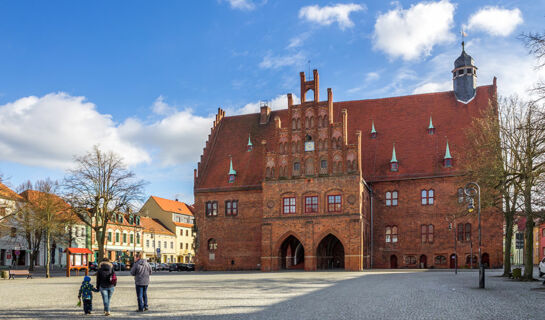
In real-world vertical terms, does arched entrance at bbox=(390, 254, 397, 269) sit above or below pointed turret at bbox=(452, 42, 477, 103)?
below

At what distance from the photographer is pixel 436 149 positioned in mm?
53750

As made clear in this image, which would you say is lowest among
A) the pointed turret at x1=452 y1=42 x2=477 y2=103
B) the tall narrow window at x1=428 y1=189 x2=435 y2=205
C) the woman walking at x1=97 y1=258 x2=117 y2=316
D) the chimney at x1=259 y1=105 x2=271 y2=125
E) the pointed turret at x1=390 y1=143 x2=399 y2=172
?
the woman walking at x1=97 y1=258 x2=117 y2=316

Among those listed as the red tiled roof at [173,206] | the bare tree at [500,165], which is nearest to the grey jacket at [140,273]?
the bare tree at [500,165]

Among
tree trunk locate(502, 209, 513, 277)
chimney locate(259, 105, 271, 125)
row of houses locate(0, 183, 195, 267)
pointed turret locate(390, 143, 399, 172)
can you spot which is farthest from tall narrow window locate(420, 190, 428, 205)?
row of houses locate(0, 183, 195, 267)

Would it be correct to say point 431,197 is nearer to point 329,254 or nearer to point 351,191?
point 351,191

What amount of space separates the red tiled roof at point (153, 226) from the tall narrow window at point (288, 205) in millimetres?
42889

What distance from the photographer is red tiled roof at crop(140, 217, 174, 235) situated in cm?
8897

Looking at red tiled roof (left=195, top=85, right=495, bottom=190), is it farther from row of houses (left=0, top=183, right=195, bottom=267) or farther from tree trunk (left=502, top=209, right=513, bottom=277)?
tree trunk (left=502, top=209, right=513, bottom=277)

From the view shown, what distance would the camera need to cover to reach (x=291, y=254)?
5619 centimetres

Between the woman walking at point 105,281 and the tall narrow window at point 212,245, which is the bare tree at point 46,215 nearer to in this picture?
the tall narrow window at point 212,245

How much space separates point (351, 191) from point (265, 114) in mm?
18737

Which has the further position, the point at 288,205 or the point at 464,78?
the point at 464,78

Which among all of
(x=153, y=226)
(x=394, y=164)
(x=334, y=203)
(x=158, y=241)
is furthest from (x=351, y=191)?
(x=158, y=241)

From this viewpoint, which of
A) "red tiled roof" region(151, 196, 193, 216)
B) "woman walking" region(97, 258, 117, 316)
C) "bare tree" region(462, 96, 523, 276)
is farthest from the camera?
"red tiled roof" region(151, 196, 193, 216)
